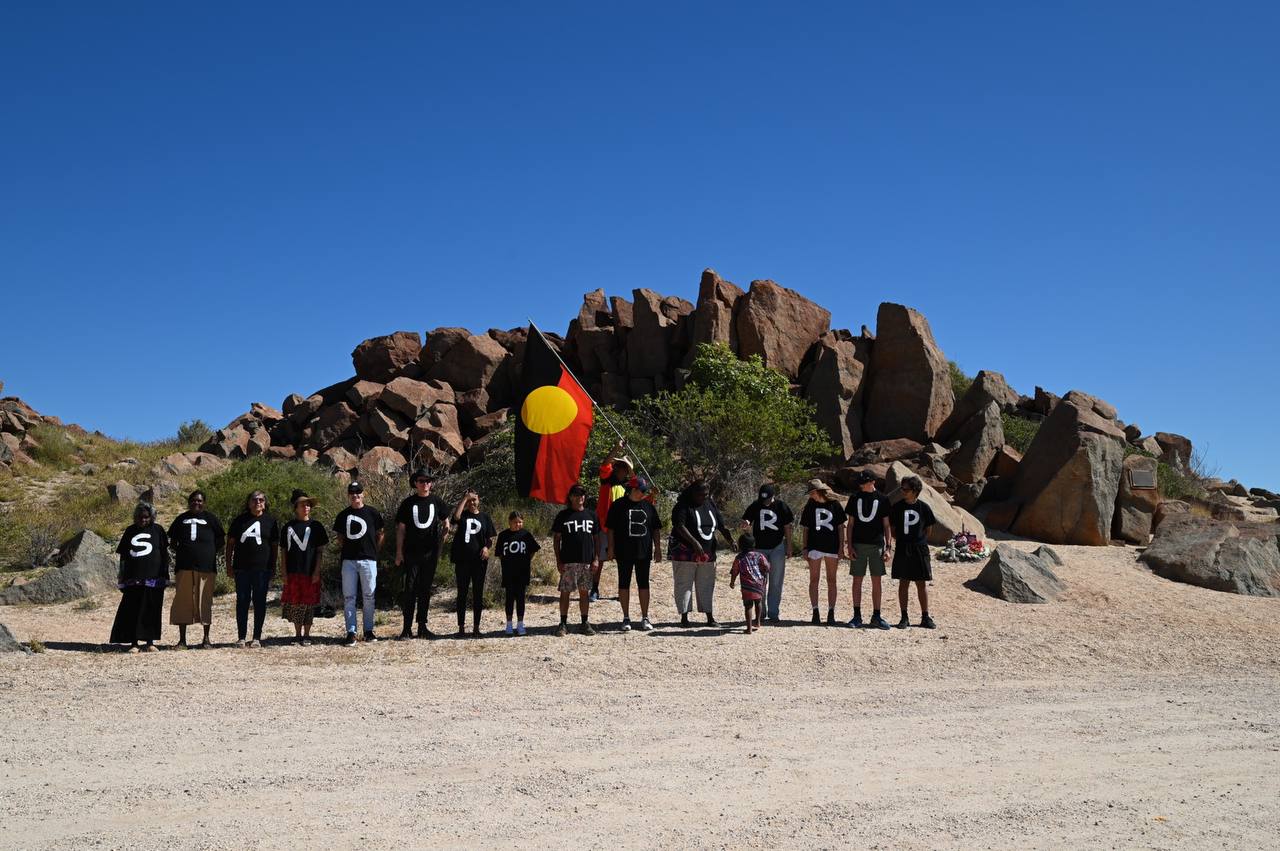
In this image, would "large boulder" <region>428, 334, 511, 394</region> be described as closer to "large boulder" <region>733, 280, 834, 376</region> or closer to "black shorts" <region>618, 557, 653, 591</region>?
"large boulder" <region>733, 280, 834, 376</region>

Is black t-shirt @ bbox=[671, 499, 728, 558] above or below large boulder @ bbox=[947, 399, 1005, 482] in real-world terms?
below

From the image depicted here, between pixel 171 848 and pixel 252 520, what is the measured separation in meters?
6.99

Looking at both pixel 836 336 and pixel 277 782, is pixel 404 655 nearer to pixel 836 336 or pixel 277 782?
pixel 277 782

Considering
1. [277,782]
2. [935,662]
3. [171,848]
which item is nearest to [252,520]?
[277,782]

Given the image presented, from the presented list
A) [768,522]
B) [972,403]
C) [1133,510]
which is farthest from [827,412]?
[768,522]

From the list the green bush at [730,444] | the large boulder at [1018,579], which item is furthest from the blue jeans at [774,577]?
the green bush at [730,444]

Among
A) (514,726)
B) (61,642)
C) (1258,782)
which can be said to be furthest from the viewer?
(61,642)

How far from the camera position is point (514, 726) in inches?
333

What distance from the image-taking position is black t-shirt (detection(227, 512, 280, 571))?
12.0m

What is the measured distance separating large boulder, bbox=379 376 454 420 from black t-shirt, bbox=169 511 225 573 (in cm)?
2545

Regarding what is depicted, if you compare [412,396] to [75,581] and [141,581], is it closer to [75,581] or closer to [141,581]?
[75,581]

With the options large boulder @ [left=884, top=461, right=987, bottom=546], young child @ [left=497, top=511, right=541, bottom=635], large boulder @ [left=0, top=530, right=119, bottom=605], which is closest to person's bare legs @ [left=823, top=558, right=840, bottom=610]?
young child @ [left=497, top=511, right=541, bottom=635]

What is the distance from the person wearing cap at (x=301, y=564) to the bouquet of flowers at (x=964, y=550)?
34.8 feet

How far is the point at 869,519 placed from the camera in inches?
538
